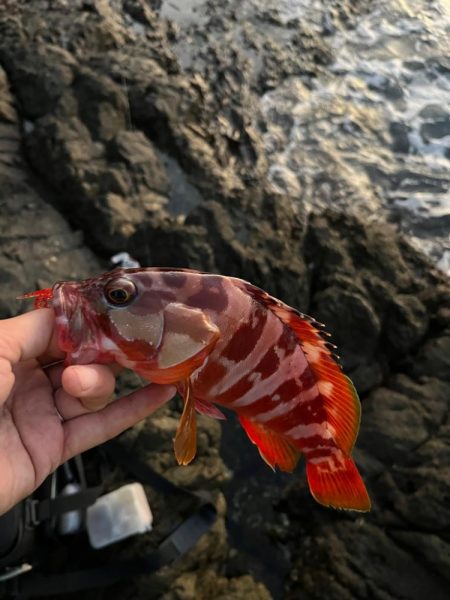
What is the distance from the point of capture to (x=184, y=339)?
6.35ft

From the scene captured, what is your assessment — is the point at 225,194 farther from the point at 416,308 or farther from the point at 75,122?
the point at 416,308

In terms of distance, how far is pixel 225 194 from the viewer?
4844 mm

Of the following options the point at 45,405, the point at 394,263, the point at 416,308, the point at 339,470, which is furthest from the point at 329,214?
the point at 45,405

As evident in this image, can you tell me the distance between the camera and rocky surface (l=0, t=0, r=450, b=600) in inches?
140

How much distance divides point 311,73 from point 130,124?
3.72 metres

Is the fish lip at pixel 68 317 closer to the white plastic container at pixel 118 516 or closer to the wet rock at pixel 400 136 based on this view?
the white plastic container at pixel 118 516

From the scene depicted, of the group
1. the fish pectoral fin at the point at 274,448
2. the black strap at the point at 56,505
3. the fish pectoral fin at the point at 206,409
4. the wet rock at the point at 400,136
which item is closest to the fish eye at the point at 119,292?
the fish pectoral fin at the point at 206,409

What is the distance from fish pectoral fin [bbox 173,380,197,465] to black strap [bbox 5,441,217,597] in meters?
1.41

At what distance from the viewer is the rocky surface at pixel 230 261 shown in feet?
11.7

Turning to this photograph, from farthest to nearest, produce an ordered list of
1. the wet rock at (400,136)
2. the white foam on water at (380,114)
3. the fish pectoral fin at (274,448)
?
the wet rock at (400,136), the white foam on water at (380,114), the fish pectoral fin at (274,448)

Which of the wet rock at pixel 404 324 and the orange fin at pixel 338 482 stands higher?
the orange fin at pixel 338 482

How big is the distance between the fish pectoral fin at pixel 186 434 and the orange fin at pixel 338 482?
2.06 feet

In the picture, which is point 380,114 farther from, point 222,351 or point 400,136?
point 222,351

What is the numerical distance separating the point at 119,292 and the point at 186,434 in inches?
25.1
